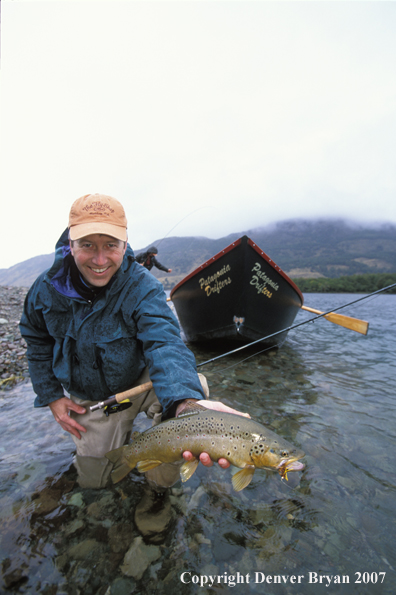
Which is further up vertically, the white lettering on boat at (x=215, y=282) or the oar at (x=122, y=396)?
the white lettering on boat at (x=215, y=282)

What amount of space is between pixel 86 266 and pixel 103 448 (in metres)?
1.81

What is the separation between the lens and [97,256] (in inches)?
93.2

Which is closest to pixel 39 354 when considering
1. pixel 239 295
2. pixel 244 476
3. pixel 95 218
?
pixel 95 218

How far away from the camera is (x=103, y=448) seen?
2816 mm

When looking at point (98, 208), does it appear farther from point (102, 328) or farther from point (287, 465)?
point (287, 465)

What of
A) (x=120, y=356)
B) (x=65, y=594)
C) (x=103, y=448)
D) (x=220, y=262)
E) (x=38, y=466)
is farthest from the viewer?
(x=220, y=262)

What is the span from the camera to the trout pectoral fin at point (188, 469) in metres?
1.96

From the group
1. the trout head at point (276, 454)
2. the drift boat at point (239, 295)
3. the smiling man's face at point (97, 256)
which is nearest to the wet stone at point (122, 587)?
the trout head at point (276, 454)

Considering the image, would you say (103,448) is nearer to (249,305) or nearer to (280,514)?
(280,514)

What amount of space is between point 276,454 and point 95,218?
2.19 meters

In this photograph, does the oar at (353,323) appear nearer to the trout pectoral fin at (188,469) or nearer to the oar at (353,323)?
the oar at (353,323)

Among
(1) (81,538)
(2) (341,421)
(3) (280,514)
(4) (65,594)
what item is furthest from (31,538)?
(2) (341,421)

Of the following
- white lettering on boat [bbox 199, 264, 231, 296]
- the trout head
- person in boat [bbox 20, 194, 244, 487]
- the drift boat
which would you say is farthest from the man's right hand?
white lettering on boat [bbox 199, 264, 231, 296]

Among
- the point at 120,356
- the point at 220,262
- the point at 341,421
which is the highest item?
the point at 220,262
